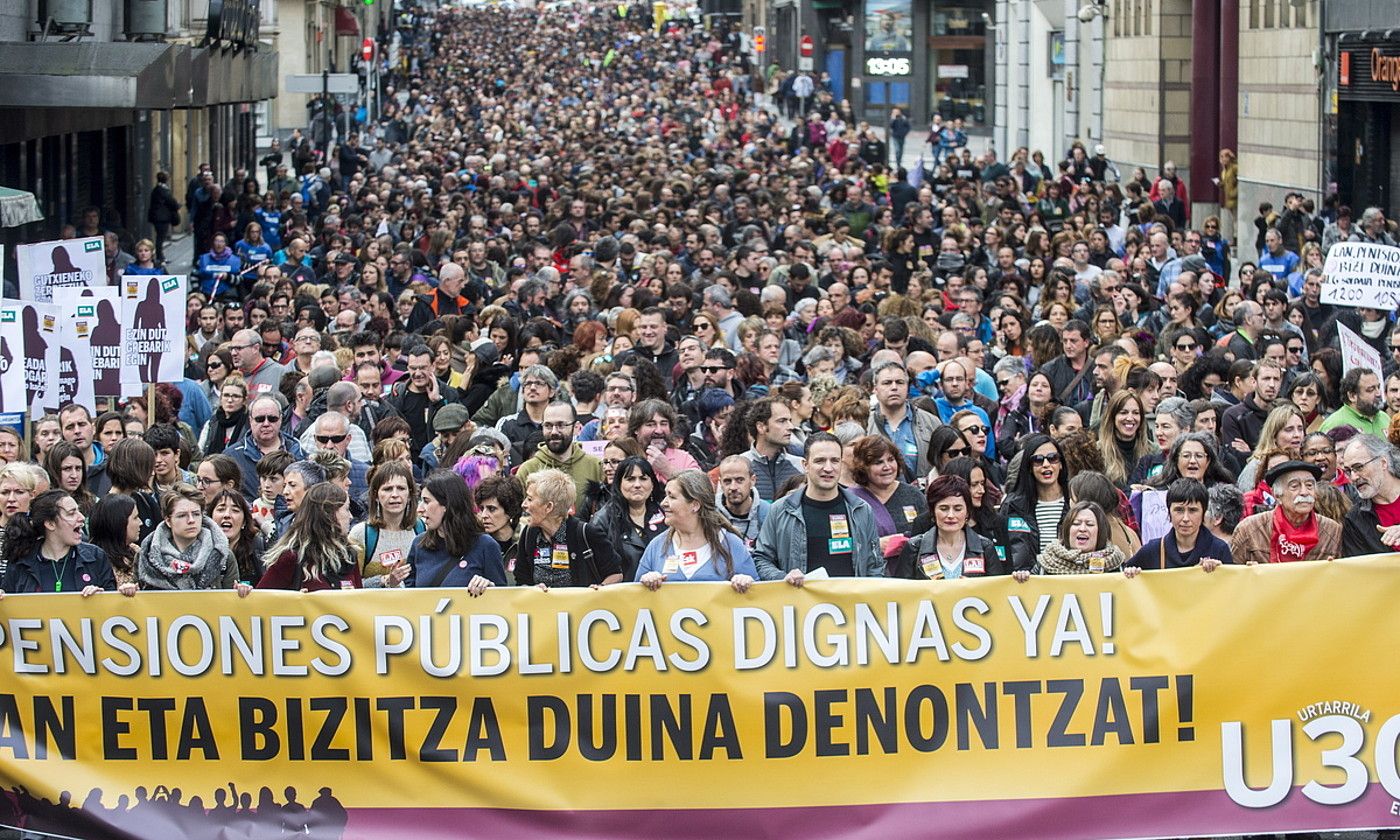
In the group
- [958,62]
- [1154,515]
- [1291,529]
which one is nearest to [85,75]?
[1154,515]

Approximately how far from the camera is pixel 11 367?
12.6 m

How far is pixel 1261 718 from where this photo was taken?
26.3ft

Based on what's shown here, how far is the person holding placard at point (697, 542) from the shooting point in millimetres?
8867

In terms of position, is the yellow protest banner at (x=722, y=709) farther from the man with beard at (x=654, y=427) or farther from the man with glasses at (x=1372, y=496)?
the man with beard at (x=654, y=427)

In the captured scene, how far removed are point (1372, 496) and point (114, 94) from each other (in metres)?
16.6

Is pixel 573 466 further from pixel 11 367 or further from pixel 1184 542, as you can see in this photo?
pixel 11 367

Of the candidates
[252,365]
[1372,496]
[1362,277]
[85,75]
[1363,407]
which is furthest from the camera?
[85,75]

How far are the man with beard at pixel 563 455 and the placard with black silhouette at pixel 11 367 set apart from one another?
299 centimetres

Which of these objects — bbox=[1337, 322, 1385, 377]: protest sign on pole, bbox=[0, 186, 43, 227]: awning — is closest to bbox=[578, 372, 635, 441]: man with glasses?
bbox=[1337, 322, 1385, 377]: protest sign on pole

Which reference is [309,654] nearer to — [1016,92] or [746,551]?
[746,551]

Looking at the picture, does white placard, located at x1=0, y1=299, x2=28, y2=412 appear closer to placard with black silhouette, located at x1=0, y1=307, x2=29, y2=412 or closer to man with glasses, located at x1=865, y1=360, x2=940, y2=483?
placard with black silhouette, located at x1=0, y1=307, x2=29, y2=412

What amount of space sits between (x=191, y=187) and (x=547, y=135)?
16.7m

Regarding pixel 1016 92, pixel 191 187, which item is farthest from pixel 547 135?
pixel 191 187

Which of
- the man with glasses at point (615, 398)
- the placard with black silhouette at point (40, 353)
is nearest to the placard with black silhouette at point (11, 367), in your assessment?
the placard with black silhouette at point (40, 353)
